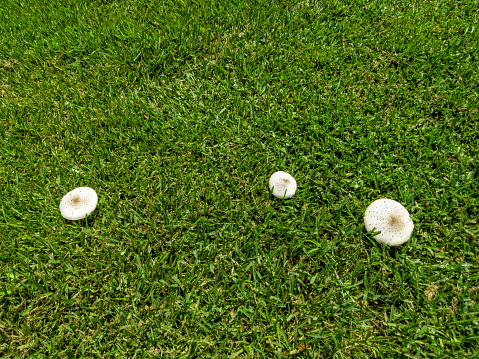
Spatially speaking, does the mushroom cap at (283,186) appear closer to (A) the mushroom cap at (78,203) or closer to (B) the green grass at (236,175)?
(B) the green grass at (236,175)

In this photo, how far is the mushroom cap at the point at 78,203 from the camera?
2.09 m

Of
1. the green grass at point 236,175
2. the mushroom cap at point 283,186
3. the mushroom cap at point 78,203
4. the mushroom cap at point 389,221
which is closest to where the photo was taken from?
the green grass at point 236,175

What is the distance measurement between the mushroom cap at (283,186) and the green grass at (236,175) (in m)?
0.09

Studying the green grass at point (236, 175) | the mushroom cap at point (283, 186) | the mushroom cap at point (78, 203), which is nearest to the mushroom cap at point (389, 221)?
the green grass at point (236, 175)

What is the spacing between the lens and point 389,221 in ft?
6.55

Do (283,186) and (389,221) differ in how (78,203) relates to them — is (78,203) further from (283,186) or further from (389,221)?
(389,221)

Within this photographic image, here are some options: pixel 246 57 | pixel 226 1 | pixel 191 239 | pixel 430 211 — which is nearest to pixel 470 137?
pixel 430 211

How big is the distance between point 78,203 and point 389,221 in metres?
2.09

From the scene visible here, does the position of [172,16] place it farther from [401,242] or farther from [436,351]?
[436,351]

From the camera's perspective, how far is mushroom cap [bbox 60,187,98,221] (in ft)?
6.86

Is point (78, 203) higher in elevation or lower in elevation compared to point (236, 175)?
lower

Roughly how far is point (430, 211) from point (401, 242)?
43 centimetres

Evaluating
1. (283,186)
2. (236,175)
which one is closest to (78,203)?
(236,175)

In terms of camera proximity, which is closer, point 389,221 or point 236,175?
point 389,221
